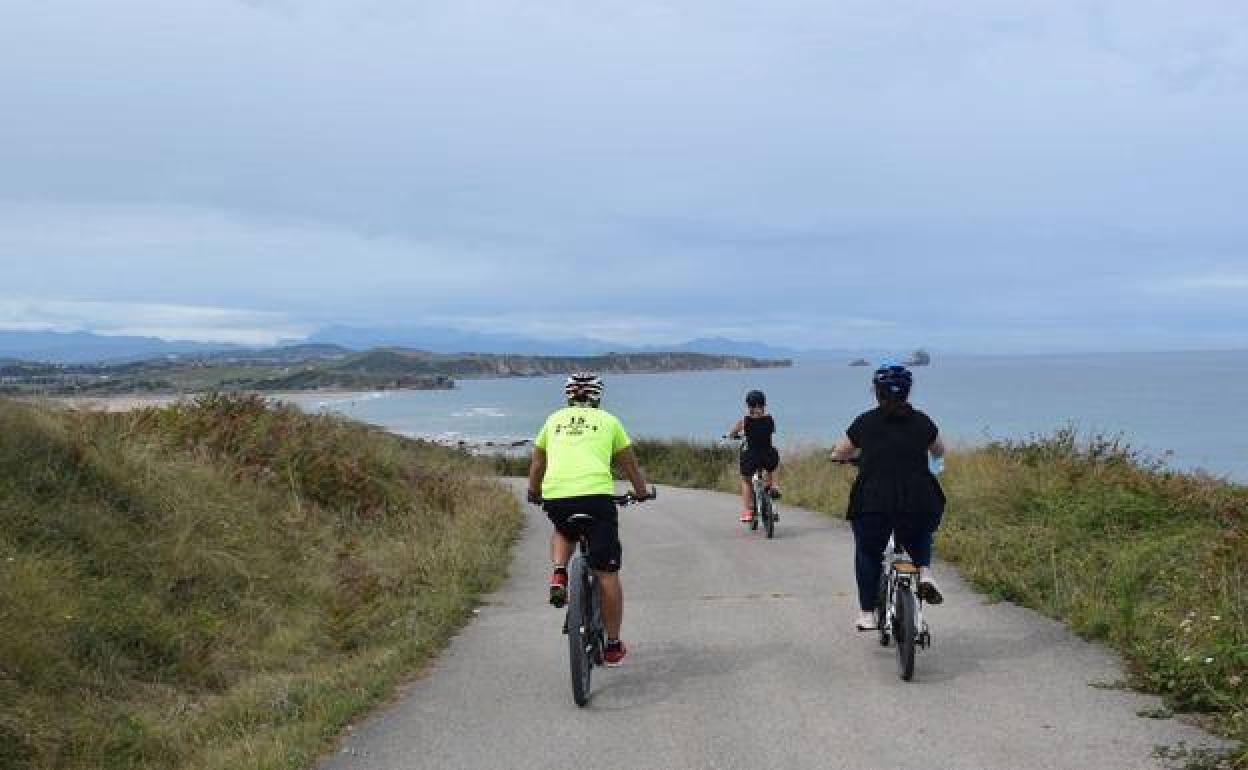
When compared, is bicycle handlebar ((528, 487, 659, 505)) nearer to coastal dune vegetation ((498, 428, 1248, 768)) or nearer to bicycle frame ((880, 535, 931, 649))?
bicycle frame ((880, 535, 931, 649))

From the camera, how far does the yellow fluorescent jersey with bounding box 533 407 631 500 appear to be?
6.43m

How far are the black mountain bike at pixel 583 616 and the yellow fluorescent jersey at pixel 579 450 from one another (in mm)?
199

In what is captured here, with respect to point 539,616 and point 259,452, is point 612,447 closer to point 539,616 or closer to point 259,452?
point 539,616

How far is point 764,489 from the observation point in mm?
13891

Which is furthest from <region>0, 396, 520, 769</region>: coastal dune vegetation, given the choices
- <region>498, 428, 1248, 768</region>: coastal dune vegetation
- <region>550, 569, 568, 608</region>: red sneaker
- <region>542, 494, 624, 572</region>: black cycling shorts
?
<region>498, 428, 1248, 768</region>: coastal dune vegetation

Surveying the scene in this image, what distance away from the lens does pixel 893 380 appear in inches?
261

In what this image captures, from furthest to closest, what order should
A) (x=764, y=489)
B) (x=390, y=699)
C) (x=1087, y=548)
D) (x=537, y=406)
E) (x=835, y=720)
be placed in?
(x=537, y=406), (x=764, y=489), (x=1087, y=548), (x=390, y=699), (x=835, y=720)

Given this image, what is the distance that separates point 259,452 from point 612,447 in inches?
375

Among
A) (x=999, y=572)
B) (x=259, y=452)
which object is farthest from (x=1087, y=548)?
(x=259, y=452)

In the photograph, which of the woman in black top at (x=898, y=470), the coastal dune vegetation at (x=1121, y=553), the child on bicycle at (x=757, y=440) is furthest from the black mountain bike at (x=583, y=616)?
the child on bicycle at (x=757, y=440)

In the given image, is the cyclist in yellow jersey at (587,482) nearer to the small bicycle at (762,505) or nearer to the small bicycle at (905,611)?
the small bicycle at (905,611)

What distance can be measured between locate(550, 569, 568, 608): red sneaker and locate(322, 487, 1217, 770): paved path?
595 millimetres

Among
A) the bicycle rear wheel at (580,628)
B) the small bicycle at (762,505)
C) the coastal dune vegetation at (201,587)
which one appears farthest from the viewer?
the small bicycle at (762,505)

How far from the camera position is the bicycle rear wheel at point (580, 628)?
5984mm
